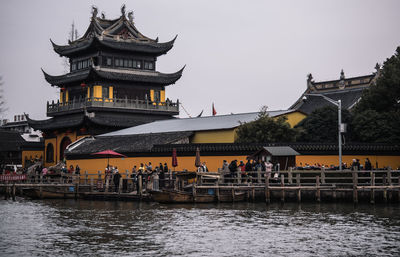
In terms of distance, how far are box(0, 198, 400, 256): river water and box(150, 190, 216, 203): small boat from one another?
565 millimetres

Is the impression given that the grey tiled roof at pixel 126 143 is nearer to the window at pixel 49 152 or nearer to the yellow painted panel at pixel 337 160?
the window at pixel 49 152

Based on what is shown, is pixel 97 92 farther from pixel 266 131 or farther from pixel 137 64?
pixel 266 131

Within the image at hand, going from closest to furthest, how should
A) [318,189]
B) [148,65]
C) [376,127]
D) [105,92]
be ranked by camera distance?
1. [318,189]
2. [376,127]
3. [105,92]
4. [148,65]

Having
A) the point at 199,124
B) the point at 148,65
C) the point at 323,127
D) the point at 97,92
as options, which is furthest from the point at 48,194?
the point at 148,65

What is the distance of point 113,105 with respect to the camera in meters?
69.8

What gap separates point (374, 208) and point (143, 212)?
1278cm

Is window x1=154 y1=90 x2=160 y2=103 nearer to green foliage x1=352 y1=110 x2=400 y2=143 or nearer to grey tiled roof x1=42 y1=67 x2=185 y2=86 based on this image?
grey tiled roof x1=42 y1=67 x2=185 y2=86

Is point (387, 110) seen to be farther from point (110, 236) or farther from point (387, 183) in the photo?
point (110, 236)

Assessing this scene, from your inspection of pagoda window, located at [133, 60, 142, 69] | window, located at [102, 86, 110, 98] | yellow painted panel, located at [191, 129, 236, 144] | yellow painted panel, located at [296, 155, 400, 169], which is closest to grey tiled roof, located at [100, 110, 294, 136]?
yellow painted panel, located at [191, 129, 236, 144]

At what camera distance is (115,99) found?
70.2 m

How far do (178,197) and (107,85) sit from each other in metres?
34.4

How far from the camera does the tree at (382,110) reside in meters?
49.5

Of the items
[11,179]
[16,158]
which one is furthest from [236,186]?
[16,158]

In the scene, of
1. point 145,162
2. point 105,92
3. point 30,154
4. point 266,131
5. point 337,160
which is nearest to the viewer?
point 337,160
